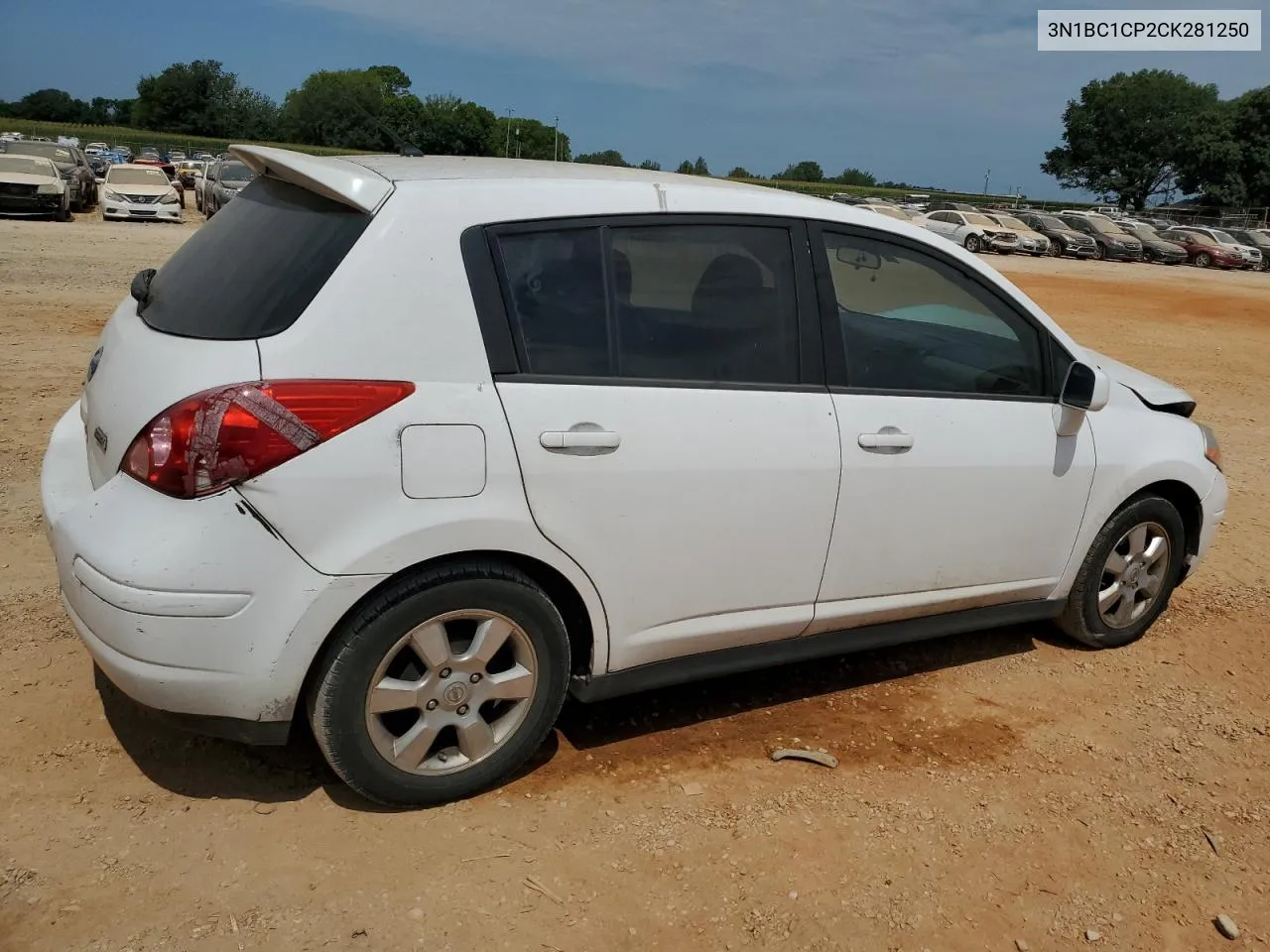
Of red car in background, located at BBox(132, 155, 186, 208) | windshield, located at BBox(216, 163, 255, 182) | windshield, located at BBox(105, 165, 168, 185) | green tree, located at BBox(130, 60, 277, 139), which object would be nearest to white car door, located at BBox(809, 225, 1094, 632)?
windshield, located at BBox(216, 163, 255, 182)

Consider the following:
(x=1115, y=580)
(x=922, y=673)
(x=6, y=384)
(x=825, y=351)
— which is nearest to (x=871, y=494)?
(x=825, y=351)

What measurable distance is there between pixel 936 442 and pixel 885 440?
24 centimetres

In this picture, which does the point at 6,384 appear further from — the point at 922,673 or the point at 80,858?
the point at 922,673

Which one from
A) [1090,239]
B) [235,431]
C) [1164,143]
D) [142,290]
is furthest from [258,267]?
[1164,143]

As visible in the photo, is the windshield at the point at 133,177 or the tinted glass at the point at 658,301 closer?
the tinted glass at the point at 658,301

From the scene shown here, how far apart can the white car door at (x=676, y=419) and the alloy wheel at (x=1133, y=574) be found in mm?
1690

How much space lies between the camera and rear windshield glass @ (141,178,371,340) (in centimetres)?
278

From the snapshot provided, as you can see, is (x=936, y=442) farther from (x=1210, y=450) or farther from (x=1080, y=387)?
(x=1210, y=450)

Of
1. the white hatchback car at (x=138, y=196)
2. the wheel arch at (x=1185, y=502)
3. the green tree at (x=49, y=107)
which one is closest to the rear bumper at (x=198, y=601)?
the wheel arch at (x=1185, y=502)

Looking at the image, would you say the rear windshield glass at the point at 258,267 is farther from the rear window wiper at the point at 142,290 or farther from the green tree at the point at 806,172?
the green tree at the point at 806,172

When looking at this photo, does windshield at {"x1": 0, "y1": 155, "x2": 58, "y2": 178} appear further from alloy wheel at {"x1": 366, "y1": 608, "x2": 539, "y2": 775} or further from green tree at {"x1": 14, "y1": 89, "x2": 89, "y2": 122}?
green tree at {"x1": 14, "y1": 89, "x2": 89, "y2": 122}

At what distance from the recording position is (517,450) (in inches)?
113

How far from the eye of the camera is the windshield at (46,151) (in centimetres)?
2648

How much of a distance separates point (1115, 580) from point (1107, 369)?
3.03ft
